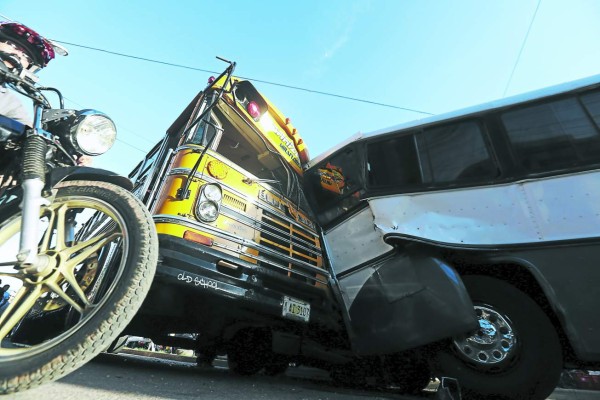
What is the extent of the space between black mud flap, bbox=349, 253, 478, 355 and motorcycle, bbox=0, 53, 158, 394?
194 cm

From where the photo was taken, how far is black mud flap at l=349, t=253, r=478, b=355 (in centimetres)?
259

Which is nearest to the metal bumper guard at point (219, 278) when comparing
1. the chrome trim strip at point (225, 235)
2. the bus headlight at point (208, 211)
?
the chrome trim strip at point (225, 235)

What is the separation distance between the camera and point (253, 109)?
13.0 ft

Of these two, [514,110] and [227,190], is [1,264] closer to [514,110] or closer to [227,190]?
[227,190]

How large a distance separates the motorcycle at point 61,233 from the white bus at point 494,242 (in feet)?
6.63

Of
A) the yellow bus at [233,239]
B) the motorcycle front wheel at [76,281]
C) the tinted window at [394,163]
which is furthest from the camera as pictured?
the tinted window at [394,163]

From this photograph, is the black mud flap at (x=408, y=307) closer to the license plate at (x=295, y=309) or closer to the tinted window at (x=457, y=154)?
the license plate at (x=295, y=309)

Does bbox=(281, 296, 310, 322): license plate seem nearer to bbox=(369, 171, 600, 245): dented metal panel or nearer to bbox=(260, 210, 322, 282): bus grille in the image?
bbox=(260, 210, 322, 282): bus grille

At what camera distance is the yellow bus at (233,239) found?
2.71 metres

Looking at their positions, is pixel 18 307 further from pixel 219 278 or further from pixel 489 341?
pixel 489 341

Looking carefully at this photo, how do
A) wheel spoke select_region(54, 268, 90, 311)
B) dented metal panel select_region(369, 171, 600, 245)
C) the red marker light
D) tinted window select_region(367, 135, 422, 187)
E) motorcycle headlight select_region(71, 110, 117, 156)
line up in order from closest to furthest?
wheel spoke select_region(54, 268, 90, 311), motorcycle headlight select_region(71, 110, 117, 156), dented metal panel select_region(369, 171, 600, 245), tinted window select_region(367, 135, 422, 187), the red marker light

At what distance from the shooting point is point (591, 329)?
2.26m

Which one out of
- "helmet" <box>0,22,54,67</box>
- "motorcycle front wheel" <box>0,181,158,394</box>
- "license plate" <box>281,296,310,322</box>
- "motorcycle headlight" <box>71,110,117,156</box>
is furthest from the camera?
"license plate" <box>281,296,310,322</box>

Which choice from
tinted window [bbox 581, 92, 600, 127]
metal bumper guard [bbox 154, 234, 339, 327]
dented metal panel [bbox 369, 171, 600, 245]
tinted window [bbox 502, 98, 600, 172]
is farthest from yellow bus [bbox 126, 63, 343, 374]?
tinted window [bbox 581, 92, 600, 127]
